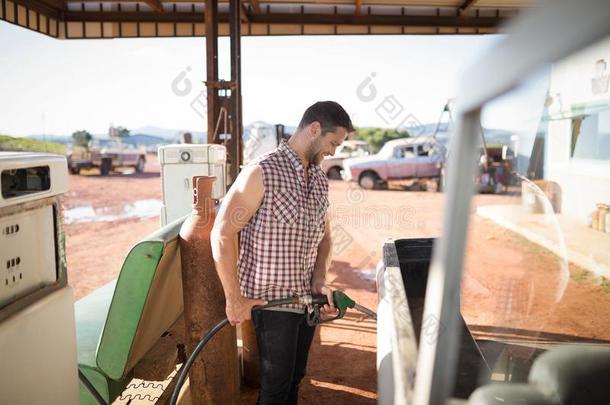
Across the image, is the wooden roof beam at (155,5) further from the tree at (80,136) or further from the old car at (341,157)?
the tree at (80,136)

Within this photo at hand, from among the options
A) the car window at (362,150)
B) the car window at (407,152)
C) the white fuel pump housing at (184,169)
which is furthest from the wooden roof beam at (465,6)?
the car window at (362,150)

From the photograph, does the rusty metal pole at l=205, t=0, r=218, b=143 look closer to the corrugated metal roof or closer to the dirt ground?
the corrugated metal roof

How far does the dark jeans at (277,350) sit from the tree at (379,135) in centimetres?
3348

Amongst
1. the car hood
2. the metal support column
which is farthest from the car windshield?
the metal support column

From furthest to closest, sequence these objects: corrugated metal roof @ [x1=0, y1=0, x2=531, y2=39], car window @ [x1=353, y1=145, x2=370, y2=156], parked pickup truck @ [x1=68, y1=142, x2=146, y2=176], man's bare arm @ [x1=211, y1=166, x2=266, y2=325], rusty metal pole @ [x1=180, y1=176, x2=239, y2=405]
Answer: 1. parked pickup truck @ [x1=68, y1=142, x2=146, y2=176]
2. car window @ [x1=353, y1=145, x2=370, y2=156]
3. corrugated metal roof @ [x1=0, y1=0, x2=531, y2=39]
4. rusty metal pole @ [x1=180, y1=176, x2=239, y2=405]
5. man's bare arm @ [x1=211, y1=166, x2=266, y2=325]

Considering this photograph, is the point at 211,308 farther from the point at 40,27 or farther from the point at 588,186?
the point at 40,27

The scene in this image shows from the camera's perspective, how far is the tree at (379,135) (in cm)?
3632

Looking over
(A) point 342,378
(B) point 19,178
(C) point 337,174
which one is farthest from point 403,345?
(C) point 337,174

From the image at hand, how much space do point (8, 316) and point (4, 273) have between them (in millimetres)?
151

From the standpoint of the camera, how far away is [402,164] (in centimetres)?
1822

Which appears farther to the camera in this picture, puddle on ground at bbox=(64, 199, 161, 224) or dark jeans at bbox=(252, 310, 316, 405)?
puddle on ground at bbox=(64, 199, 161, 224)

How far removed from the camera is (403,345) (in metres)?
1.70

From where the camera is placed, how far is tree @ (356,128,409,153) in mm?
36322

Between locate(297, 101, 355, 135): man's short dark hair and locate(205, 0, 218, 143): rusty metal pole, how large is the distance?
3.85 m
